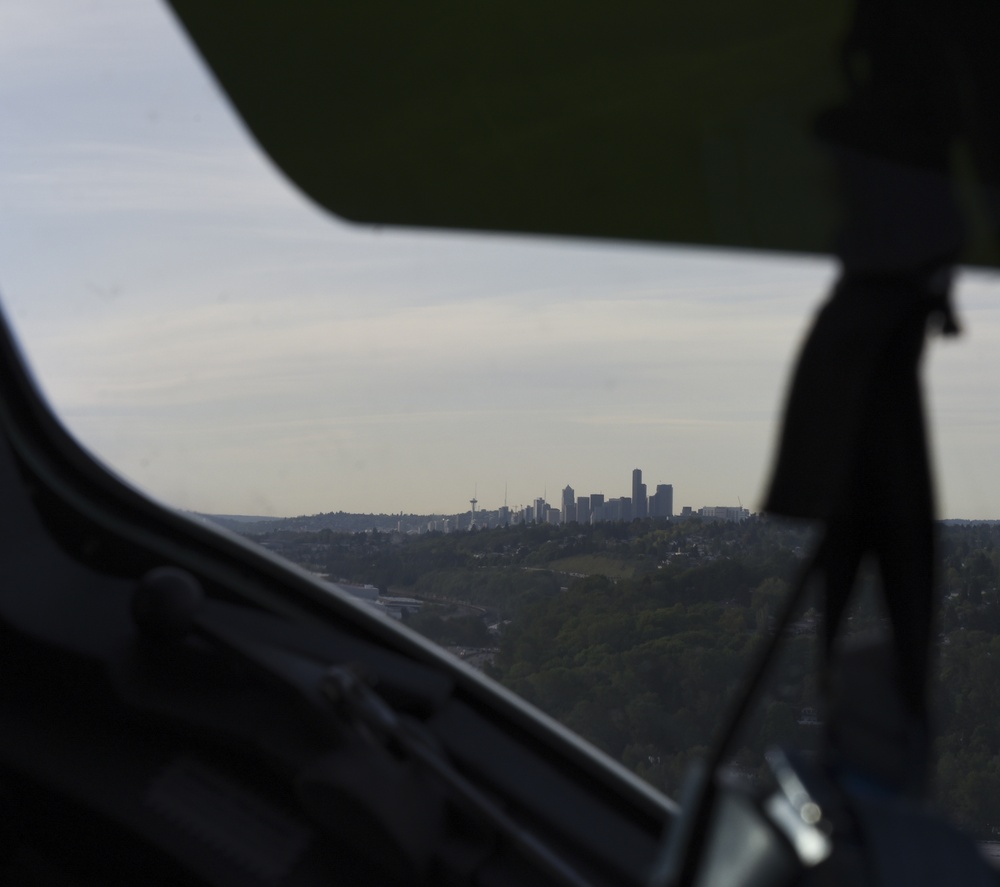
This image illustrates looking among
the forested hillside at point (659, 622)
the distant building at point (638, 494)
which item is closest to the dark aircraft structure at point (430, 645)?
the forested hillside at point (659, 622)

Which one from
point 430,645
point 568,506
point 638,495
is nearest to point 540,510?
point 568,506

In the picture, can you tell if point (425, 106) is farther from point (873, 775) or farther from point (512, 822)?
point (512, 822)

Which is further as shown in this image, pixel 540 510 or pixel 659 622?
pixel 540 510

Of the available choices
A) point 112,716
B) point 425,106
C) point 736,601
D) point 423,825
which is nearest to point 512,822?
point 423,825

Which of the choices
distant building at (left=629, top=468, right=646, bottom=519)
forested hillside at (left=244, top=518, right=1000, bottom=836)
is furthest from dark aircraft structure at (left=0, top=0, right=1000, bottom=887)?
distant building at (left=629, top=468, right=646, bottom=519)

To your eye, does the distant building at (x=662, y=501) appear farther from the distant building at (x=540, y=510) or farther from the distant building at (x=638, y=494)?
the distant building at (x=540, y=510)

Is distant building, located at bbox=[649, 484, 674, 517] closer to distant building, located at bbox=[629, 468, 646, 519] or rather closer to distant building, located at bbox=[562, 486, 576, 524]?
distant building, located at bbox=[629, 468, 646, 519]

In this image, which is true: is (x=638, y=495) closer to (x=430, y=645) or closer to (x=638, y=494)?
(x=638, y=494)
